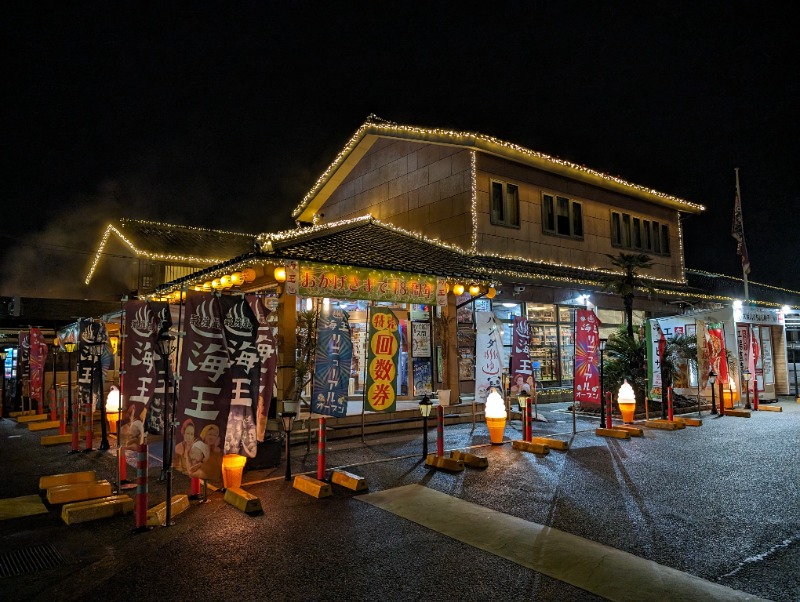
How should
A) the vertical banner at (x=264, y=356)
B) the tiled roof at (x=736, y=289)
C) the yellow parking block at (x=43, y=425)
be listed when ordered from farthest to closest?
1. the tiled roof at (x=736, y=289)
2. the yellow parking block at (x=43, y=425)
3. the vertical banner at (x=264, y=356)

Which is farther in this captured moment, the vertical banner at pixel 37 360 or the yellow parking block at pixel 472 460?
the vertical banner at pixel 37 360

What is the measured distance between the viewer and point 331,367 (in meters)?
10.4

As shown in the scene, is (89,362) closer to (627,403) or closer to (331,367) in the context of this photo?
(331,367)

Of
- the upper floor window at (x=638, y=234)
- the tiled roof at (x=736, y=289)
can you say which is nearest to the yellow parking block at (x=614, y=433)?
the upper floor window at (x=638, y=234)

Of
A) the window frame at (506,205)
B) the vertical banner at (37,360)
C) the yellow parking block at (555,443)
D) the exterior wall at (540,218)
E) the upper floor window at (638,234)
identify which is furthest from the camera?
the upper floor window at (638,234)

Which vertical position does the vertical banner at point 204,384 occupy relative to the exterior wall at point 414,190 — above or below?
below

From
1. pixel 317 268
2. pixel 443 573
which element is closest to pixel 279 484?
pixel 443 573

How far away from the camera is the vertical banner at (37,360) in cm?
1703

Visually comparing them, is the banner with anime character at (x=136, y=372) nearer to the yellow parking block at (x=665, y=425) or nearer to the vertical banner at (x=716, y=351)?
the yellow parking block at (x=665, y=425)

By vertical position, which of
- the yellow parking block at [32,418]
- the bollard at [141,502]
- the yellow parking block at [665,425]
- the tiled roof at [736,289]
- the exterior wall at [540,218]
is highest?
the exterior wall at [540,218]

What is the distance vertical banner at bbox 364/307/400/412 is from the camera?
11.0 m

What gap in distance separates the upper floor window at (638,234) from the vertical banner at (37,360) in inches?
909

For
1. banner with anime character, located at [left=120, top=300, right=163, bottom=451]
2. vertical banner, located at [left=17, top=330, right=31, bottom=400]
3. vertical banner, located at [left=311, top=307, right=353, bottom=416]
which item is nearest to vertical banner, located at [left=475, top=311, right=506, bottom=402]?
vertical banner, located at [left=311, top=307, right=353, bottom=416]

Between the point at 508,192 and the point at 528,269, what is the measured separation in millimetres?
3276
